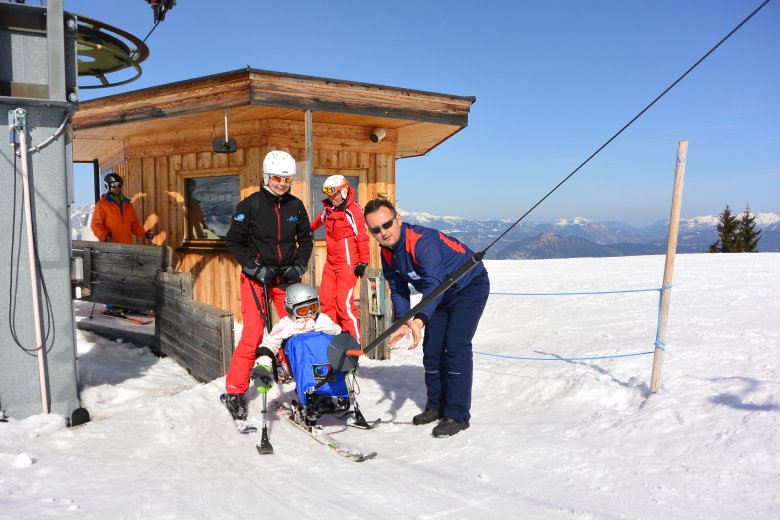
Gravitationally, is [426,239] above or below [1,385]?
Answer: above

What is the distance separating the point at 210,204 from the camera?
30.7ft

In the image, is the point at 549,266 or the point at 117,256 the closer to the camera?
the point at 117,256

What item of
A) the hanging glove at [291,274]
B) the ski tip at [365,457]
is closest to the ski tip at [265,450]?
the ski tip at [365,457]

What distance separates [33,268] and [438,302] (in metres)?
3.27

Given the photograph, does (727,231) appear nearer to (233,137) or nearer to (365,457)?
(233,137)

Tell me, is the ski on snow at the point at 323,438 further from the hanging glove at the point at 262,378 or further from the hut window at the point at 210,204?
the hut window at the point at 210,204

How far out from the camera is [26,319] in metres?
4.18

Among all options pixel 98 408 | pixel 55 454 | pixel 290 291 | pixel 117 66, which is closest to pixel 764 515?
pixel 290 291

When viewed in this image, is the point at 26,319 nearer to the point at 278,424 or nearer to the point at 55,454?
the point at 55,454

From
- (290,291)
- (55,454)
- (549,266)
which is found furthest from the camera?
(549,266)

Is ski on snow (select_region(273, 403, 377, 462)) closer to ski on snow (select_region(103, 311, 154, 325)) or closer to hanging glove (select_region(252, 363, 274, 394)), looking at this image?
hanging glove (select_region(252, 363, 274, 394))

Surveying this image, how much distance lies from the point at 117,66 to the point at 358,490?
5974mm

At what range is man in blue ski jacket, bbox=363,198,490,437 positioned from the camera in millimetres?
4133

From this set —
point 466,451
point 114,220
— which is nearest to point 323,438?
point 466,451
